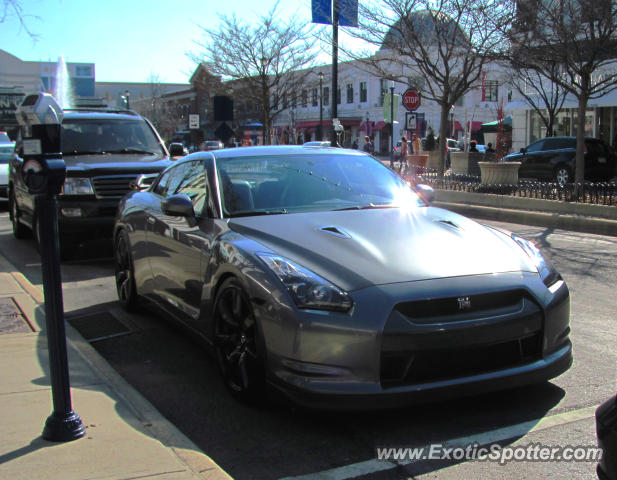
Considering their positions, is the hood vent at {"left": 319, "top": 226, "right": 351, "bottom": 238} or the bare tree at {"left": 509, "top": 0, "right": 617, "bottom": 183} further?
the bare tree at {"left": 509, "top": 0, "right": 617, "bottom": 183}

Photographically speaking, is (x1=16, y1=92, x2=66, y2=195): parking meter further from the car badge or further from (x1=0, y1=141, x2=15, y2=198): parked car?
(x1=0, y1=141, x2=15, y2=198): parked car

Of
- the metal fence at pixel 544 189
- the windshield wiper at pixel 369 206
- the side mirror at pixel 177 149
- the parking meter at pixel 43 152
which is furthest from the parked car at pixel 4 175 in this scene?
the parking meter at pixel 43 152

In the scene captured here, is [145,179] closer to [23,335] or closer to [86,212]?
[86,212]

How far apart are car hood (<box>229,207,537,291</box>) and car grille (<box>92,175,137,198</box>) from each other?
499 centimetres

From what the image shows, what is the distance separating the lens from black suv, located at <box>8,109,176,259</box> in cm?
894

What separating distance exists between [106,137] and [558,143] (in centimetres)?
1494

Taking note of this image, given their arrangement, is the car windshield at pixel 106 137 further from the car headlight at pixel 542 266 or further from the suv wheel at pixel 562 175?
the suv wheel at pixel 562 175

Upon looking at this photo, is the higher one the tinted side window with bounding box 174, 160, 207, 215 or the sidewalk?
the tinted side window with bounding box 174, 160, 207, 215

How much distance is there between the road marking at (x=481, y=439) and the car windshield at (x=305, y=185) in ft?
6.20

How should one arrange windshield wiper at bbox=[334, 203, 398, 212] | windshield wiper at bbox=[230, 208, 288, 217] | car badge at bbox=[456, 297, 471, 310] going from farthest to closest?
windshield wiper at bbox=[334, 203, 398, 212] → windshield wiper at bbox=[230, 208, 288, 217] → car badge at bbox=[456, 297, 471, 310]

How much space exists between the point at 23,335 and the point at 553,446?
162 inches

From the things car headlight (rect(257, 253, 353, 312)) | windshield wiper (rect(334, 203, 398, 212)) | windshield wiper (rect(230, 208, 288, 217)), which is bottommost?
car headlight (rect(257, 253, 353, 312))

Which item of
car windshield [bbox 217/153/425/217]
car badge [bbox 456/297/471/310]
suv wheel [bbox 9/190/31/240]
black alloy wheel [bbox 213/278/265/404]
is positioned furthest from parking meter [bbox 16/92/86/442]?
suv wheel [bbox 9/190/31/240]

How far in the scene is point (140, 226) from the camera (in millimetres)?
6113
